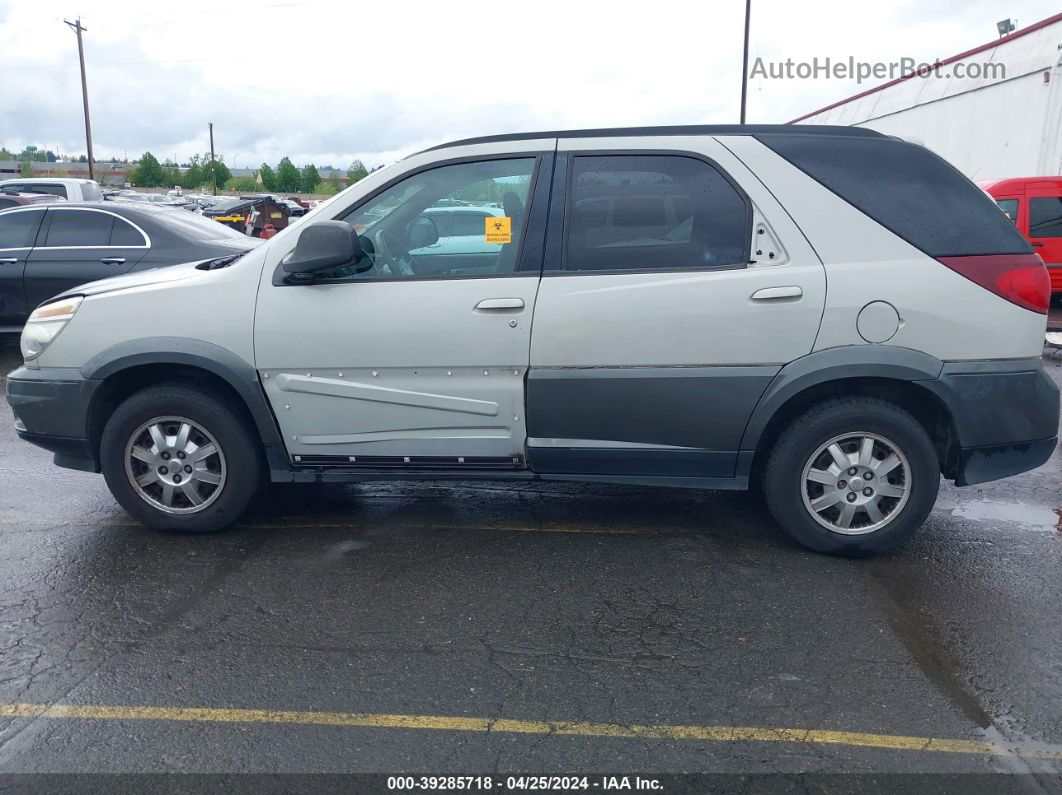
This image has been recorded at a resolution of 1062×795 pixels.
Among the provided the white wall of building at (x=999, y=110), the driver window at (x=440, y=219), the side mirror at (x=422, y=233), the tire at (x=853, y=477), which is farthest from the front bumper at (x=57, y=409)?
the white wall of building at (x=999, y=110)

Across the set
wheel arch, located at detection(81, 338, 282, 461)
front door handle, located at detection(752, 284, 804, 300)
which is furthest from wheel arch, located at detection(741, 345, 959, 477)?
wheel arch, located at detection(81, 338, 282, 461)

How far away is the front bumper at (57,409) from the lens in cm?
461

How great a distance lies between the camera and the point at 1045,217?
45.1ft

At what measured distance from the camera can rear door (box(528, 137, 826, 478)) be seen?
13.8ft

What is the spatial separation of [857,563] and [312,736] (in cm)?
271

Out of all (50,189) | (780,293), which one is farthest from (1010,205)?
(50,189)

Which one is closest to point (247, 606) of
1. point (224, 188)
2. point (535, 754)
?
point (535, 754)

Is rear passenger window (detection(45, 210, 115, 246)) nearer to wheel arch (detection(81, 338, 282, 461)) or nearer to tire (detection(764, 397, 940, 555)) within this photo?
wheel arch (detection(81, 338, 282, 461))

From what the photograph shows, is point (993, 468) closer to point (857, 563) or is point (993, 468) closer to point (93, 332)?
point (857, 563)

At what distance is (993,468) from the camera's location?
4.30 metres

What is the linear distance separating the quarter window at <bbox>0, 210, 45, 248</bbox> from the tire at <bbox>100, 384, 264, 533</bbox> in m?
5.92

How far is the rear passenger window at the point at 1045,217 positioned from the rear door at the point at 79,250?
12.3 m

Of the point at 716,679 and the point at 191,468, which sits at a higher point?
the point at 191,468

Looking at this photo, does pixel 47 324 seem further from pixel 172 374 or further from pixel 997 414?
pixel 997 414
